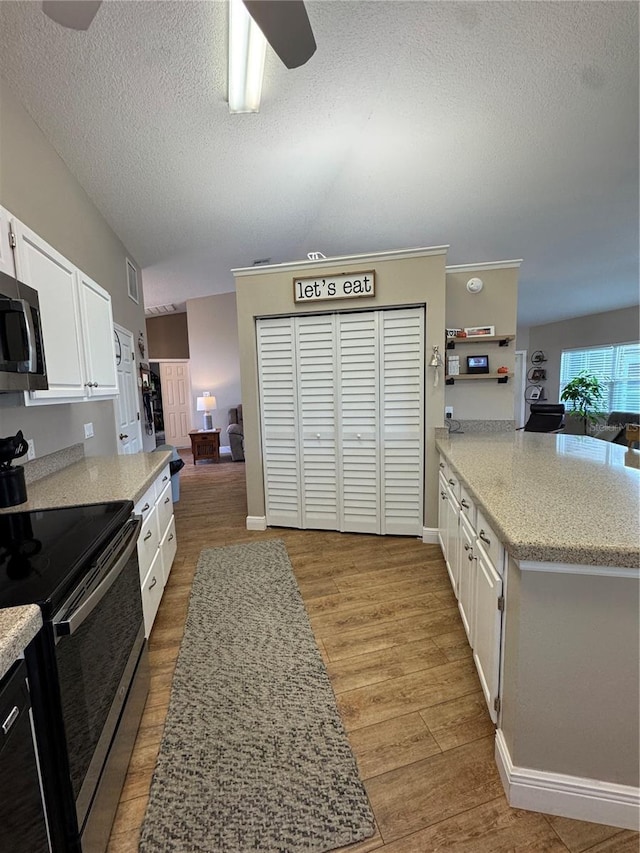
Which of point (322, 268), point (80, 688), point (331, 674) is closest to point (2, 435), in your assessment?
point (80, 688)

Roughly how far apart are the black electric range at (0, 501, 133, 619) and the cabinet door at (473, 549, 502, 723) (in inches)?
54.3

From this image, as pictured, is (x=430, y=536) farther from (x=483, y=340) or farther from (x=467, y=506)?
(x=483, y=340)

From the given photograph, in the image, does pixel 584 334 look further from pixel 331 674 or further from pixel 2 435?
pixel 2 435

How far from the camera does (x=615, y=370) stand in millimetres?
7141

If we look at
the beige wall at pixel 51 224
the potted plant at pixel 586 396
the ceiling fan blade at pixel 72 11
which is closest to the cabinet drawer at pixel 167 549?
the beige wall at pixel 51 224

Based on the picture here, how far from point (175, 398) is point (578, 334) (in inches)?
359

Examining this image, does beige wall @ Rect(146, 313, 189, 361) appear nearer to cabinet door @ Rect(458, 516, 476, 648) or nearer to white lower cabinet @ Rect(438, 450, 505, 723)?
white lower cabinet @ Rect(438, 450, 505, 723)

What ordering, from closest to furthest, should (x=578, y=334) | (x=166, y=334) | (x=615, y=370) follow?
(x=615, y=370) → (x=578, y=334) → (x=166, y=334)

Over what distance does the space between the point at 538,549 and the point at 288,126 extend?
2.83m

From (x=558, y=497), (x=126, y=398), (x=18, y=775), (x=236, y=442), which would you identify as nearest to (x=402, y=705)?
(x=558, y=497)

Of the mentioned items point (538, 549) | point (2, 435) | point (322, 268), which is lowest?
point (538, 549)

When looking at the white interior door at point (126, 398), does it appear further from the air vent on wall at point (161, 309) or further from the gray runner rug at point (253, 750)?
the air vent on wall at point (161, 309)

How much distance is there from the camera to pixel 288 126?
2.41 m

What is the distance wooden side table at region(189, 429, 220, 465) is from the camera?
7.01 m
